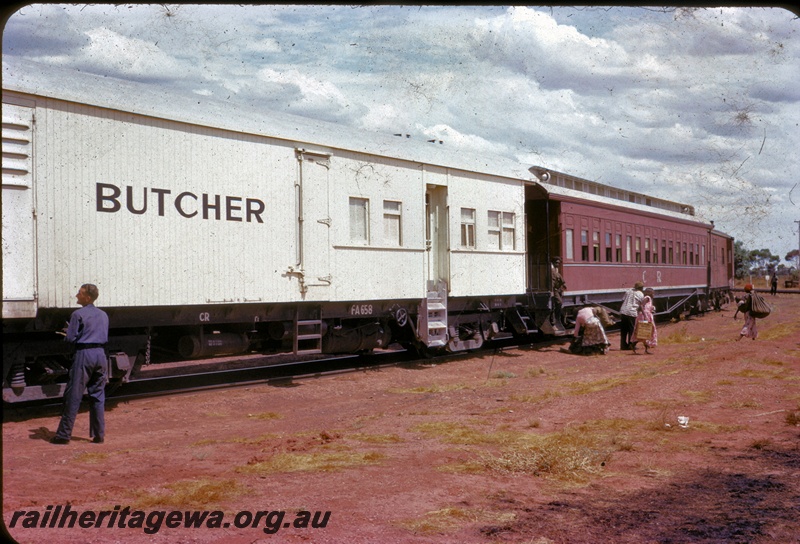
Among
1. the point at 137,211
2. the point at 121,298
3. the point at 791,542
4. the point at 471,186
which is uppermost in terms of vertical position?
the point at 471,186

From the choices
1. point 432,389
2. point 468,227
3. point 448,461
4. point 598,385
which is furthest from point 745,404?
point 468,227

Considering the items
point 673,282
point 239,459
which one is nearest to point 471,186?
point 239,459

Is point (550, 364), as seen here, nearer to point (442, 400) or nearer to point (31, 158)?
point (442, 400)

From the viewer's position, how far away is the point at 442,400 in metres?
10.5

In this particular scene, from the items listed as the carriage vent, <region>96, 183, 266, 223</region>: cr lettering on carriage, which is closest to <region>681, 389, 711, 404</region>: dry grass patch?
<region>96, 183, 266, 223</region>: cr lettering on carriage

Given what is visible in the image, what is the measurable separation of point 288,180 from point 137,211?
8.92 feet

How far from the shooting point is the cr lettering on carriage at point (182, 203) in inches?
365

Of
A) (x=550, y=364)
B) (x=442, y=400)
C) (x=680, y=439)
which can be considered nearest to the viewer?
(x=680, y=439)

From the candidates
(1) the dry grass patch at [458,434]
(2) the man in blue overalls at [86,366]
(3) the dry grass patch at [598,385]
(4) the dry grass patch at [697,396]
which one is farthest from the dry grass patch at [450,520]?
(3) the dry grass patch at [598,385]

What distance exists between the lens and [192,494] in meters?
5.48

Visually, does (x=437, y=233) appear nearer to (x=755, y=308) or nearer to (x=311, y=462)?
(x=755, y=308)

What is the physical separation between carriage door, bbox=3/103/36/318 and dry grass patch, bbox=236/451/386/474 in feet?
12.0

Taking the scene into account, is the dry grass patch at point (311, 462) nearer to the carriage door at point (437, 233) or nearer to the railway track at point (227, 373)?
the railway track at point (227, 373)

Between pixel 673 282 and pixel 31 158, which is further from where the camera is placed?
pixel 673 282
